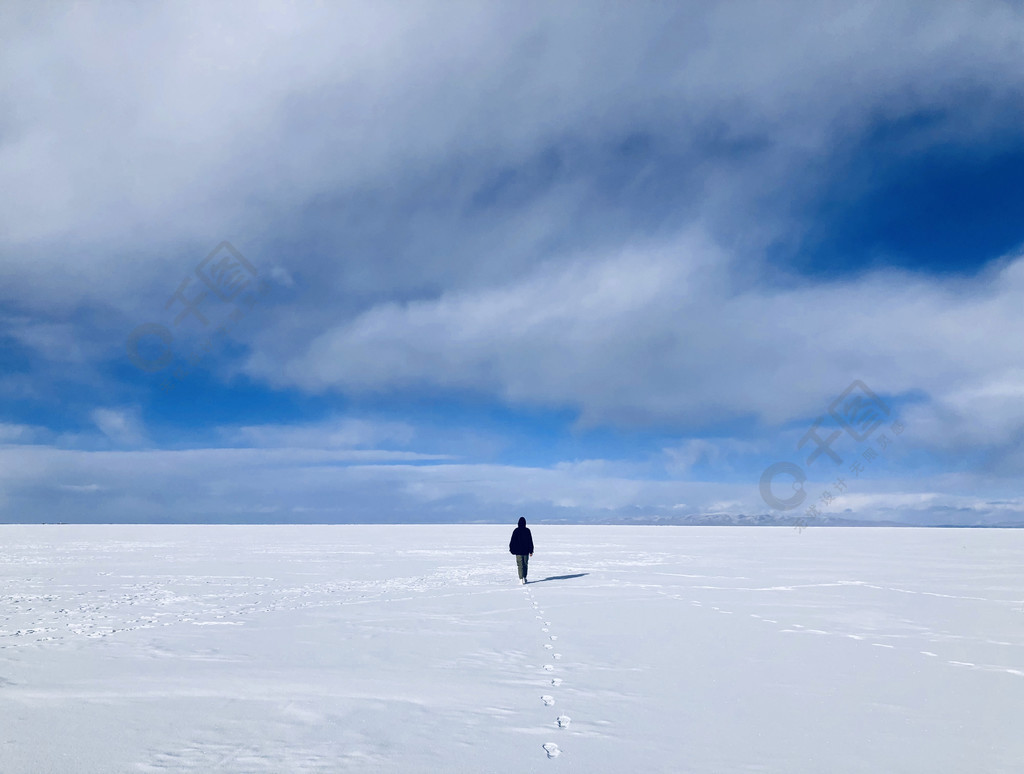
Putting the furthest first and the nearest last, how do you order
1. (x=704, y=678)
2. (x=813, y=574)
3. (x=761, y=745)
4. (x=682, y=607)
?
(x=813, y=574)
(x=682, y=607)
(x=704, y=678)
(x=761, y=745)

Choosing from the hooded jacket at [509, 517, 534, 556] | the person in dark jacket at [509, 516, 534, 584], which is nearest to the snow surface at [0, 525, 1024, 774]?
the person in dark jacket at [509, 516, 534, 584]

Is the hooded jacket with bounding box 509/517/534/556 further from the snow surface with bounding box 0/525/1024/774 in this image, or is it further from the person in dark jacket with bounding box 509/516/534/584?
the snow surface with bounding box 0/525/1024/774

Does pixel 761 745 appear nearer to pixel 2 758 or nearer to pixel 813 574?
pixel 2 758

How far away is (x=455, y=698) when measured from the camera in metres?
7.14

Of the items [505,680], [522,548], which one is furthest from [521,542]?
[505,680]

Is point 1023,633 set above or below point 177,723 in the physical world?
below

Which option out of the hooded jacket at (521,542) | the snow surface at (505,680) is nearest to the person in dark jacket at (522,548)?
the hooded jacket at (521,542)

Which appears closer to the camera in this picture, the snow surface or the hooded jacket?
the snow surface

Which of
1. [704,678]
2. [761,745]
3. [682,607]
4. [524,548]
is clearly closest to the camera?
[761,745]

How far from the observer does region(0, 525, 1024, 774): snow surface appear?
5496 millimetres

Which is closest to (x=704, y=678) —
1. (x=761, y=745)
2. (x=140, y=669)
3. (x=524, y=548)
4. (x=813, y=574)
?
(x=761, y=745)

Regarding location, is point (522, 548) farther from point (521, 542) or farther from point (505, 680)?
point (505, 680)

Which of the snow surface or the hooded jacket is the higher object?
the hooded jacket

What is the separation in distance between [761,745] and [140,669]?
7.04 m
